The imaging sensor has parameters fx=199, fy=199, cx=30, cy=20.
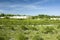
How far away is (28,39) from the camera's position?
19.9 meters

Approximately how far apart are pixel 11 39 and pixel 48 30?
920 centimetres

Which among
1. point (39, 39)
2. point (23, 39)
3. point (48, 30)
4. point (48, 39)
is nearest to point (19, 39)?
point (23, 39)

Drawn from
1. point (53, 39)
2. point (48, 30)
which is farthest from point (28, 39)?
point (48, 30)

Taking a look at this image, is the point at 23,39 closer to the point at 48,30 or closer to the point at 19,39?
the point at 19,39

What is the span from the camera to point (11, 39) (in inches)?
774

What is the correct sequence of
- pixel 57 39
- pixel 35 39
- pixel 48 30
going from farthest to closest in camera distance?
pixel 48 30 → pixel 57 39 → pixel 35 39

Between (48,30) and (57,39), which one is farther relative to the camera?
(48,30)

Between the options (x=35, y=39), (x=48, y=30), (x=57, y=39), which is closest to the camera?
(x=35, y=39)

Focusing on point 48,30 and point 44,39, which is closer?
point 44,39

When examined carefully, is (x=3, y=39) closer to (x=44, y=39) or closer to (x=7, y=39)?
(x=7, y=39)

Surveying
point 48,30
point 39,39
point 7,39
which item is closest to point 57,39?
point 39,39

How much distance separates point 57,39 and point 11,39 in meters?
4.52

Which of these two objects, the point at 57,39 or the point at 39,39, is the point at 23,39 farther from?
the point at 57,39

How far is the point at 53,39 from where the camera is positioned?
65.4 ft
